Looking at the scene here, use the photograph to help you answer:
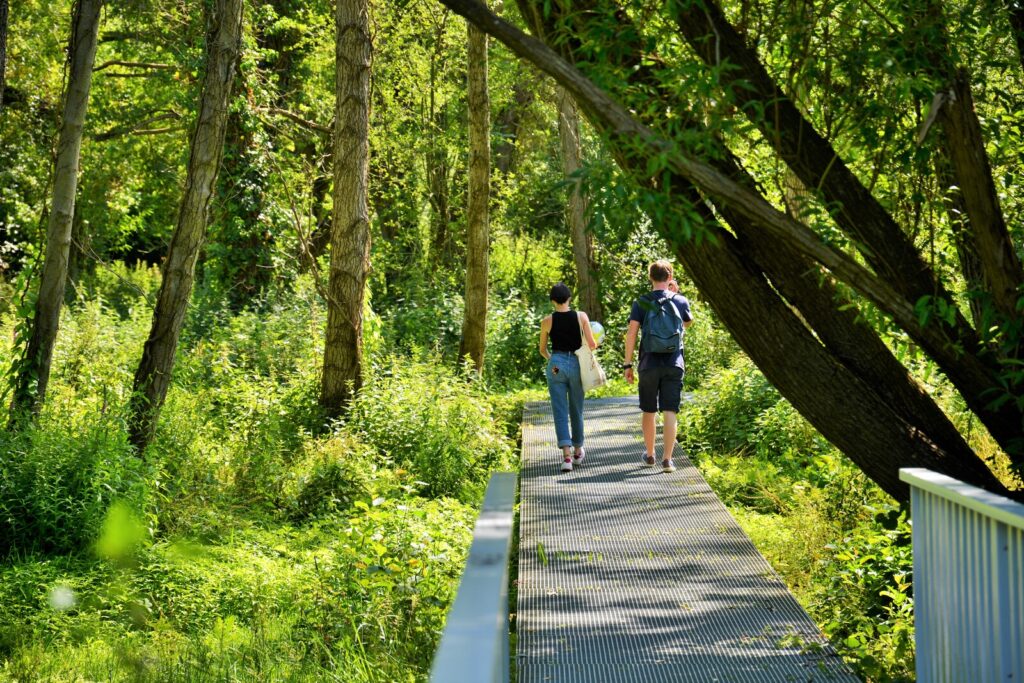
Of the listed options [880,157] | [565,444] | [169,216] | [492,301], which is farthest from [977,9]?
[169,216]

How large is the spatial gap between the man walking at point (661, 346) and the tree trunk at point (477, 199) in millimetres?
6803

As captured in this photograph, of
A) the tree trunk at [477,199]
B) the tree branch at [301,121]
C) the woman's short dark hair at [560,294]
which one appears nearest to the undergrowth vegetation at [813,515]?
the woman's short dark hair at [560,294]

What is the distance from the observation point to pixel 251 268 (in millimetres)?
19359

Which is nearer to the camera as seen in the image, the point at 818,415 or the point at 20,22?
the point at 818,415

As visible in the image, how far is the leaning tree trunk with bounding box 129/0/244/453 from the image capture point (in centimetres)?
1013

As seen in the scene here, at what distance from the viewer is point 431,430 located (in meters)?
12.5

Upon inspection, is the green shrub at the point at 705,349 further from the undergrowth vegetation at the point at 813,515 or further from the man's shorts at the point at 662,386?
the man's shorts at the point at 662,386

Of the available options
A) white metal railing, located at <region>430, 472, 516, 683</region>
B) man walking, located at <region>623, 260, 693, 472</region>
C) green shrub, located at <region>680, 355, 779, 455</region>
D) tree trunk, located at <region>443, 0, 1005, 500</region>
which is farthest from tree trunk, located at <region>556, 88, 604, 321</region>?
white metal railing, located at <region>430, 472, 516, 683</region>

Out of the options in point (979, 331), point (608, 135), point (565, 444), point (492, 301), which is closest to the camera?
point (608, 135)

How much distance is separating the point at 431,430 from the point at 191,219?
12.3ft

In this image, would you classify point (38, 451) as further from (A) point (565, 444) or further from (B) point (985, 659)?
(B) point (985, 659)

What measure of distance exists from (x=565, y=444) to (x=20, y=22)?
590 inches

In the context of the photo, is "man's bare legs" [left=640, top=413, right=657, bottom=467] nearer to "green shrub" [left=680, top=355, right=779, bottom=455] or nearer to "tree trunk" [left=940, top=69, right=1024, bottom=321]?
"green shrub" [left=680, top=355, right=779, bottom=455]

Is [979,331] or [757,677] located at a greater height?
[979,331]
